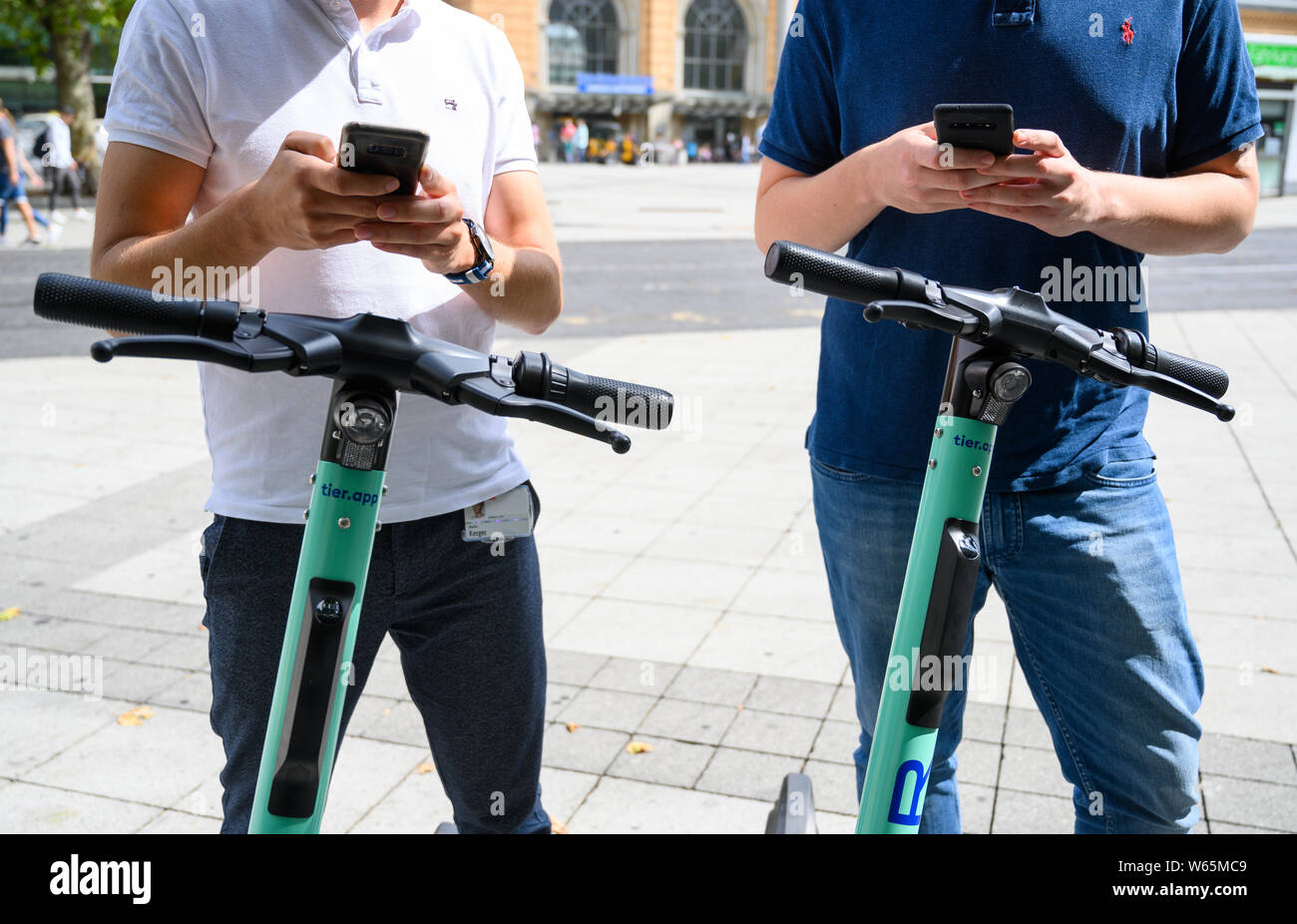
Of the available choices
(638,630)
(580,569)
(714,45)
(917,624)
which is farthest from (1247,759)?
(714,45)

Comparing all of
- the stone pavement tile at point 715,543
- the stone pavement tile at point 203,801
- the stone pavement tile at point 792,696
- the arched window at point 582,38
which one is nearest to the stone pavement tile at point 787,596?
the stone pavement tile at point 715,543

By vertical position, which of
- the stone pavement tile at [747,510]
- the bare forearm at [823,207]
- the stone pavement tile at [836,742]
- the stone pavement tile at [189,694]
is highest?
the bare forearm at [823,207]

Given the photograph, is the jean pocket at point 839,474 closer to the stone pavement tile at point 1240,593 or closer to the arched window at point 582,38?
the stone pavement tile at point 1240,593

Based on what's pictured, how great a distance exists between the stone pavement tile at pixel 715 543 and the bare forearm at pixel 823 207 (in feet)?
9.82

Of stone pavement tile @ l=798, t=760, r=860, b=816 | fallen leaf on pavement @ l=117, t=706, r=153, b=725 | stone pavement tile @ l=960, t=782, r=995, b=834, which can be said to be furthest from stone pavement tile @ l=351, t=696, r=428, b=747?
stone pavement tile @ l=960, t=782, r=995, b=834

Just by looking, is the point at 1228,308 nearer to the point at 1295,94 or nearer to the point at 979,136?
the point at 979,136

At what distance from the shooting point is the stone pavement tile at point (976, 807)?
10.2 feet

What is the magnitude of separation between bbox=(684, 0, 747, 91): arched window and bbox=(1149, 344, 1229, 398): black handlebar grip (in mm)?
68349

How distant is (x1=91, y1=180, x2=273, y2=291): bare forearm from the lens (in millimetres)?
1615

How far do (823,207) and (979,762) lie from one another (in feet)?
6.70

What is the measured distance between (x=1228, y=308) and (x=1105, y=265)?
1118cm

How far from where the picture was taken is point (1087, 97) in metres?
1.86

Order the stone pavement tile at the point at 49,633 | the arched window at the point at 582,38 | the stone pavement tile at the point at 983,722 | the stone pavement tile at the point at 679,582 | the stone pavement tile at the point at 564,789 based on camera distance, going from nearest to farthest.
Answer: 1. the stone pavement tile at the point at 564,789
2. the stone pavement tile at the point at 983,722
3. the stone pavement tile at the point at 49,633
4. the stone pavement tile at the point at 679,582
5. the arched window at the point at 582,38

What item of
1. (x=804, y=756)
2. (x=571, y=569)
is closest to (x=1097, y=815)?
(x=804, y=756)
